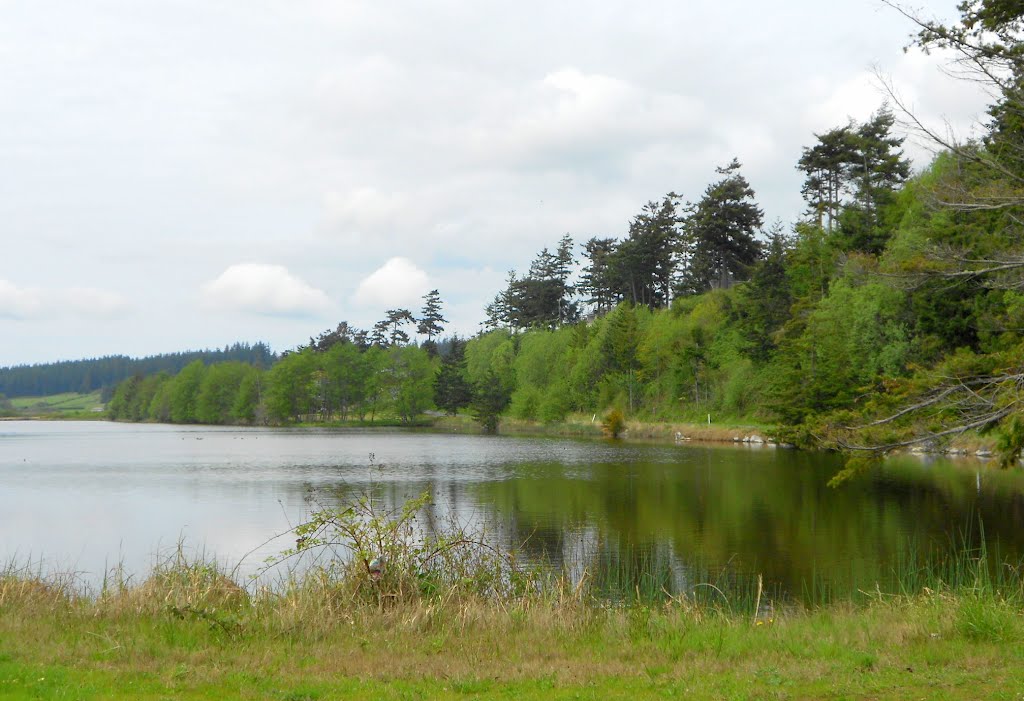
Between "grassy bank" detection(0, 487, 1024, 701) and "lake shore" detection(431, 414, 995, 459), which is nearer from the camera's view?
"grassy bank" detection(0, 487, 1024, 701)

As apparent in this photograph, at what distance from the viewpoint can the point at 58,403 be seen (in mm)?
172750

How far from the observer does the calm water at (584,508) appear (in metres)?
16.4

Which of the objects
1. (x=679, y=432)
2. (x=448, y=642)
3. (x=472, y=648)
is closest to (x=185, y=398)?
(x=679, y=432)

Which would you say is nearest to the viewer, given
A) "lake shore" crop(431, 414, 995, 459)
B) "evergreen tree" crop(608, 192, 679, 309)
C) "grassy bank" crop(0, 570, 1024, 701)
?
"grassy bank" crop(0, 570, 1024, 701)

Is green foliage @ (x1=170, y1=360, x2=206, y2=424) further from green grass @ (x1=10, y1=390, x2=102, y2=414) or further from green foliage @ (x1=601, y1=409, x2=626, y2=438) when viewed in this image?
green foliage @ (x1=601, y1=409, x2=626, y2=438)

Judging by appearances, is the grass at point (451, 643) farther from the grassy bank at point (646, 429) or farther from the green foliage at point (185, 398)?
the green foliage at point (185, 398)

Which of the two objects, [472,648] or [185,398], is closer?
[472,648]

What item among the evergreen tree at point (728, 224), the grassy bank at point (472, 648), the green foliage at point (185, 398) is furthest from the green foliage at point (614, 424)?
the green foliage at point (185, 398)

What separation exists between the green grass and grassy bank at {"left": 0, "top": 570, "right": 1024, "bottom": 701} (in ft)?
551

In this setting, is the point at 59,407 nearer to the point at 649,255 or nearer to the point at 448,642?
the point at 649,255

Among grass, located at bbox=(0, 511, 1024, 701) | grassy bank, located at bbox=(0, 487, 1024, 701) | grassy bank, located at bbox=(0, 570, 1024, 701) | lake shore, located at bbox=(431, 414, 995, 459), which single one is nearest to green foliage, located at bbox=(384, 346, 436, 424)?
lake shore, located at bbox=(431, 414, 995, 459)

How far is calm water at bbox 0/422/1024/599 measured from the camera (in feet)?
53.7

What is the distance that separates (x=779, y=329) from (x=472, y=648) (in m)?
51.3

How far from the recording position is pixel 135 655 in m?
7.13
